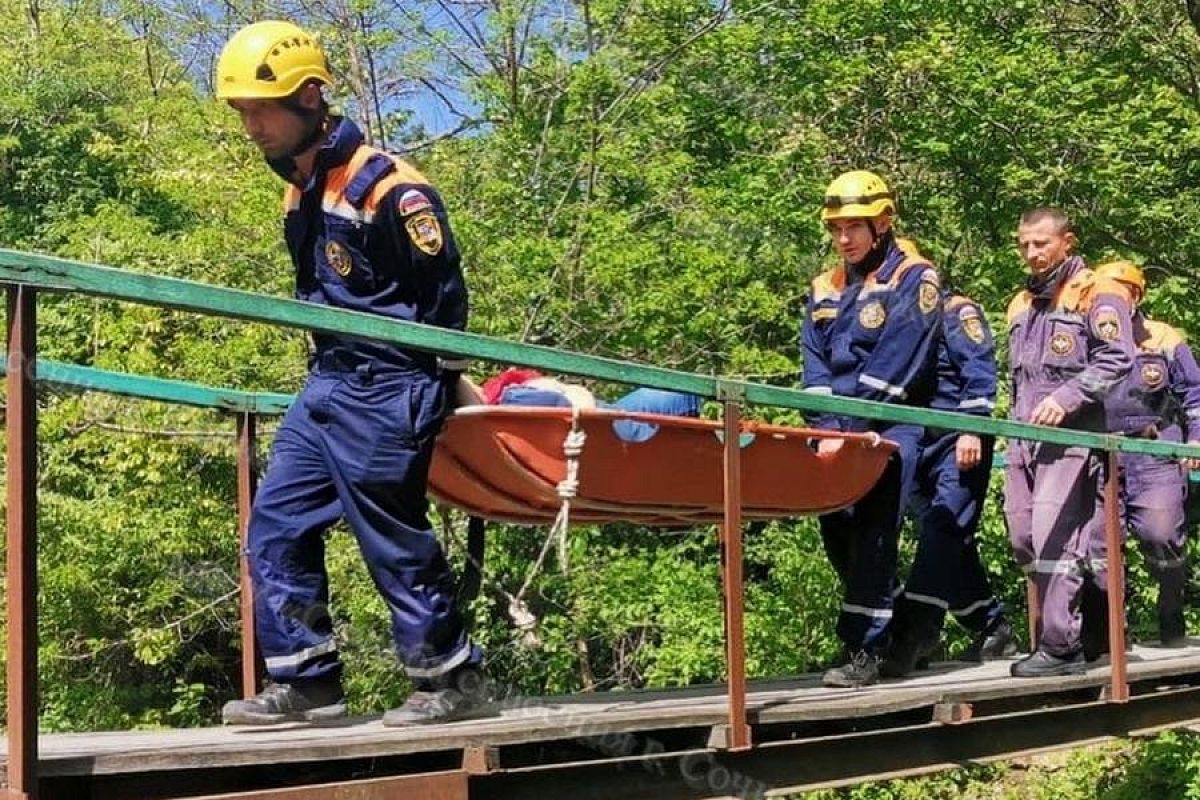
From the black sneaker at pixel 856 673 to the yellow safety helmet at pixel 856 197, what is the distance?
1459 mm

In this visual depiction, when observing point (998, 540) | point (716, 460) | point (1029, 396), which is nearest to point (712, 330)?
point (998, 540)

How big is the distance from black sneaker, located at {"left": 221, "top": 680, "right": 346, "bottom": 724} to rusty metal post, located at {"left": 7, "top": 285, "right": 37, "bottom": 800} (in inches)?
40.5

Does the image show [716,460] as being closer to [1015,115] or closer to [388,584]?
[388,584]

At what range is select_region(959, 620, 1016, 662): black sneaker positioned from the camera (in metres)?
6.81

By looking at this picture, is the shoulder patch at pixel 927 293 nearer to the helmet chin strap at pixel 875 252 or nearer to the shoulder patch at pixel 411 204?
the helmet chin strap at pixel 875 252

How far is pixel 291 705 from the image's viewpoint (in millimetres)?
3766

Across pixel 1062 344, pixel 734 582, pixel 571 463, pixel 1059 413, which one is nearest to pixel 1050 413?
pixel 1059 413

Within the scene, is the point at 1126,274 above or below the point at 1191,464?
above

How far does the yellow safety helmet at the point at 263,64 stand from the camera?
3.69 metres

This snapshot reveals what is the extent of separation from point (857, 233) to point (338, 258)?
2287mm

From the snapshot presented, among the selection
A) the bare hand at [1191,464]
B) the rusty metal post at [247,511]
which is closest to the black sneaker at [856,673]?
the rusty metal post at [247,511]

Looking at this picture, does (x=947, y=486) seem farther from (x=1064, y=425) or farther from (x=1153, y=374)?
(x=1153, y=374)

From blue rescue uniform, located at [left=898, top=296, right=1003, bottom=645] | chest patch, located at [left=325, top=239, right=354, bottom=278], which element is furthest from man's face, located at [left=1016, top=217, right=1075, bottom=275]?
chest patch, located at [left=325, top=239, right=354, bottom=278]

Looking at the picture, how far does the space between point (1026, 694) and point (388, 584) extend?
104 inches
